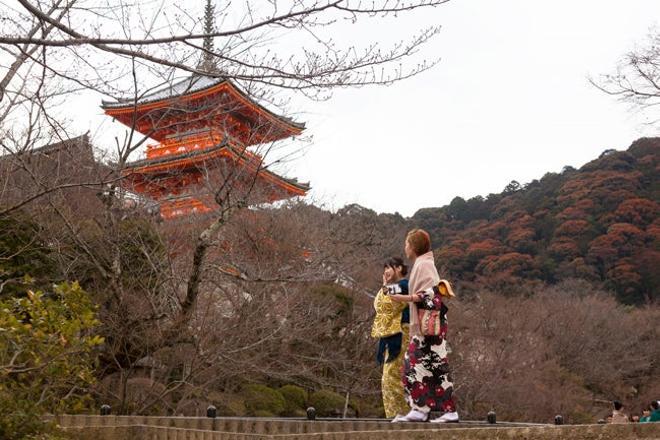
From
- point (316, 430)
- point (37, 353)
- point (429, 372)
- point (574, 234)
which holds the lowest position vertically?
point (316, 430)

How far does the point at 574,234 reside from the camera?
118 feet

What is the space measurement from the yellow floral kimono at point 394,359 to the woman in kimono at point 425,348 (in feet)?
2.63

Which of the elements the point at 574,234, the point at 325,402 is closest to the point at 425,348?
the point at 325,402

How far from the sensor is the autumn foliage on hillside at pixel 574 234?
110 ft

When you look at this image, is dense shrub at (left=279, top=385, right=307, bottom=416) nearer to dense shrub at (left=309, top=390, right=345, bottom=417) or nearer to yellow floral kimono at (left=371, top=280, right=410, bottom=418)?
dense shrub at (left=309, top=390, right=345, bottom=417)

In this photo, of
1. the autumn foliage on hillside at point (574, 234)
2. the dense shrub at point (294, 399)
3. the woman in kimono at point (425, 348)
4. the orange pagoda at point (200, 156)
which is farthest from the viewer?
the autumn foliage on hillside at point (574, 234)

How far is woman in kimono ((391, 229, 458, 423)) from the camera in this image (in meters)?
4.92

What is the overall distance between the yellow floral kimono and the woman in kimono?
80 cm

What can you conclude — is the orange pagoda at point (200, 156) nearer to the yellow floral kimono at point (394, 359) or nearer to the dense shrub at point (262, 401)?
the yellow floral kimono at point (394, 359)

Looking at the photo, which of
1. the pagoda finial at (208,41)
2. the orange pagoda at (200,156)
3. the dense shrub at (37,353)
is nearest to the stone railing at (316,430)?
the dense shrub at (37,353)

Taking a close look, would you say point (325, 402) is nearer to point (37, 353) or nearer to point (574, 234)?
point (37, 353)

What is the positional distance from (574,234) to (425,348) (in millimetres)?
33123

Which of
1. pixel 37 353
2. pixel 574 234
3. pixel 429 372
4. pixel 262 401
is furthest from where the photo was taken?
pixel 574 234

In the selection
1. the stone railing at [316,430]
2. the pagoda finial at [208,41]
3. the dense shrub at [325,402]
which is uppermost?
the pagoda finial at [208,41]
